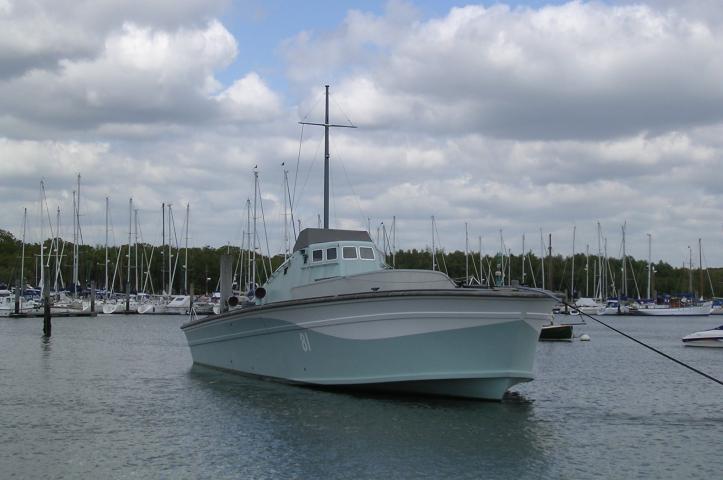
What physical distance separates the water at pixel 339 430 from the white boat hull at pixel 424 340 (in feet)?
2.08

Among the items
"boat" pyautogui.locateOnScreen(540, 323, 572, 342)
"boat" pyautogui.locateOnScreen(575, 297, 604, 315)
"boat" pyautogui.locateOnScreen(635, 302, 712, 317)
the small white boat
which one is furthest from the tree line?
the small white boat

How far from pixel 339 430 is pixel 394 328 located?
10.8ft

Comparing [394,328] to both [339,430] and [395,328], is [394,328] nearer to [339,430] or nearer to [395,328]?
[395,328]

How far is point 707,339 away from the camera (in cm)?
5309

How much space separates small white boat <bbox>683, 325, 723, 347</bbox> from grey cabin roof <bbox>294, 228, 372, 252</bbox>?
106 feet

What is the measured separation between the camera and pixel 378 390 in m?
23.0

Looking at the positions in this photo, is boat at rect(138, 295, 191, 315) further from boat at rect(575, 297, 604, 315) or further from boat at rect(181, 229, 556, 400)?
boat at rect(181, 229, 556, 400)

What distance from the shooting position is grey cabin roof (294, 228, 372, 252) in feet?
88.9

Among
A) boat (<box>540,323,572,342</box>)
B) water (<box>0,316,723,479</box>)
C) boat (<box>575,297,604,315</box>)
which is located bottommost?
water (<box>0,316,723,479</box>)

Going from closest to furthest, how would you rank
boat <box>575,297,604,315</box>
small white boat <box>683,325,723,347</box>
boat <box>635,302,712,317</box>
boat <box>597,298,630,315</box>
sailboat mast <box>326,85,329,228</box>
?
sailboat mast <box>326,85,329,228</box>, small white boat <box>683,325,723,347</box>, boat <box>575,297,604,315</box>, boat <box>635,302,712,317</box>, boat <box>597,298,630,315</box>

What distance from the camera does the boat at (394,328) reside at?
21.2 m

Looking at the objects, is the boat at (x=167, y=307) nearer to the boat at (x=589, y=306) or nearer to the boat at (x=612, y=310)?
the boat at (x=589, y=306)

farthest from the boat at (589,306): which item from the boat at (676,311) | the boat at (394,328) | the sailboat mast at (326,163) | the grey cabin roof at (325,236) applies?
the boat at (394,328)

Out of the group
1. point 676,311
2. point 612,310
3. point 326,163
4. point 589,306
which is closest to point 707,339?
point 326,163
